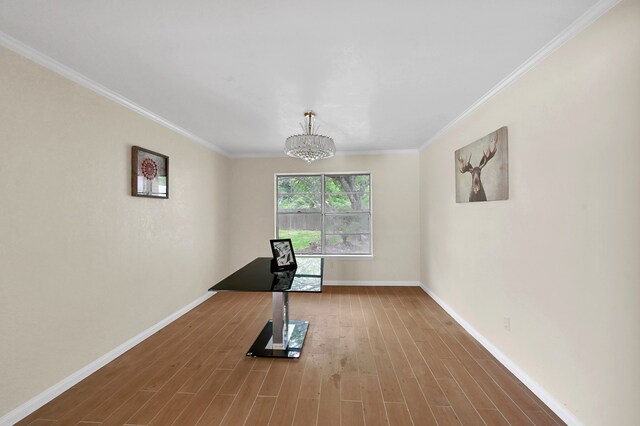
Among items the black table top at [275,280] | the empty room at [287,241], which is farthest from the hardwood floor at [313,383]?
the black table top at [275,280]

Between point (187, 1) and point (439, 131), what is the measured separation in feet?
10.5

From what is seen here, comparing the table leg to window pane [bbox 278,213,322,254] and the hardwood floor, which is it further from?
window pane [bbox 278,213,322,254]

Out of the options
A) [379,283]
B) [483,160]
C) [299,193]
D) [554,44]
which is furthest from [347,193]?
[554,44]

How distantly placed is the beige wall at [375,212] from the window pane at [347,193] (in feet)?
0.49

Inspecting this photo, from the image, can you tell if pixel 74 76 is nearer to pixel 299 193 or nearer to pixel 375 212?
pixel 299 193

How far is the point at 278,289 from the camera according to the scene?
2.11 metres

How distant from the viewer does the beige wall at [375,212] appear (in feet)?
15.5

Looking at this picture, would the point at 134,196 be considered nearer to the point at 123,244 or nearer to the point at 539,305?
the point at 123,244

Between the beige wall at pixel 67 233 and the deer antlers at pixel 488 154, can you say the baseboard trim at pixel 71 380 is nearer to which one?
the beige wall at pixel 67 233

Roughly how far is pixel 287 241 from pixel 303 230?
1.92 meters

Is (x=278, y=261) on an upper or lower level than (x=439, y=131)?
lower

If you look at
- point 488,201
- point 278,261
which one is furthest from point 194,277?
point 488,201

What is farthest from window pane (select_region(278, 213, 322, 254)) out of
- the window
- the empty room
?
the empty room

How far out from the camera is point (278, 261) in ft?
9.45
